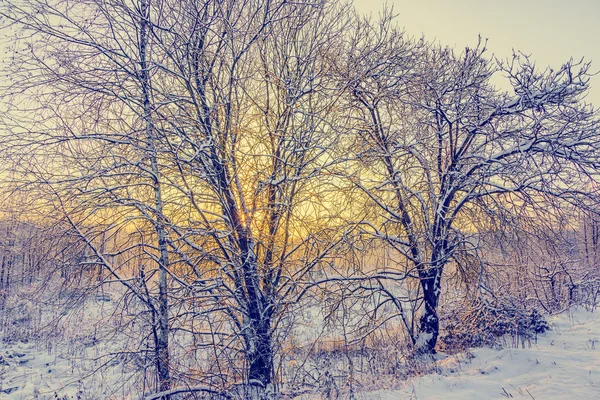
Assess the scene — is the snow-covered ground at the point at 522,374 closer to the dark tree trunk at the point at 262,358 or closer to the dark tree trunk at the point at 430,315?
the dark tree trunk at the point at 430,315

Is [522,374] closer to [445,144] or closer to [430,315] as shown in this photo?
[430,315]

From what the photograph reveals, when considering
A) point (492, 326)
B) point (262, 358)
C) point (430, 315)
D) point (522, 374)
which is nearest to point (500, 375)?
point (522, 374)

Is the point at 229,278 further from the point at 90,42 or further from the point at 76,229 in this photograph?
the point at 90,42

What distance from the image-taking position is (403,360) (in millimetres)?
8281

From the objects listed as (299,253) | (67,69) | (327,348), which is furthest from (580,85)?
(67,69)

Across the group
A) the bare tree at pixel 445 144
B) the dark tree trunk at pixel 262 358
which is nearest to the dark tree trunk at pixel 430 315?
the bare tree at pixel 445 144

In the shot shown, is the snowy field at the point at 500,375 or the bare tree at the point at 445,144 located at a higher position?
the bare tree at the point at 445,144

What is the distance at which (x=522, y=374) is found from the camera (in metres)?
5.90

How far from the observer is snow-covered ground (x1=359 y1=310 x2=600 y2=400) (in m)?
5.07

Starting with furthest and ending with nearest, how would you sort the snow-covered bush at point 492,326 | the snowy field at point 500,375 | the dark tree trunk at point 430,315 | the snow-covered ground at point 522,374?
the dark tree trunk at point 430,315, the snow-covered bush at point 492,326, the snowy field at point 500,375, the snow-covered ground at point 522,374

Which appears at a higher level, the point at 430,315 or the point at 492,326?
the point at 430,315

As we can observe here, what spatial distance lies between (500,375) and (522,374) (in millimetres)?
320

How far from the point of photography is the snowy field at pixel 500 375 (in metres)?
5.19

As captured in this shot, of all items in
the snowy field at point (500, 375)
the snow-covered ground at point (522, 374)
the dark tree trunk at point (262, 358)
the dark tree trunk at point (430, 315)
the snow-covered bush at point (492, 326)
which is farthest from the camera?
the dark tree trunk at point (430, 315)
